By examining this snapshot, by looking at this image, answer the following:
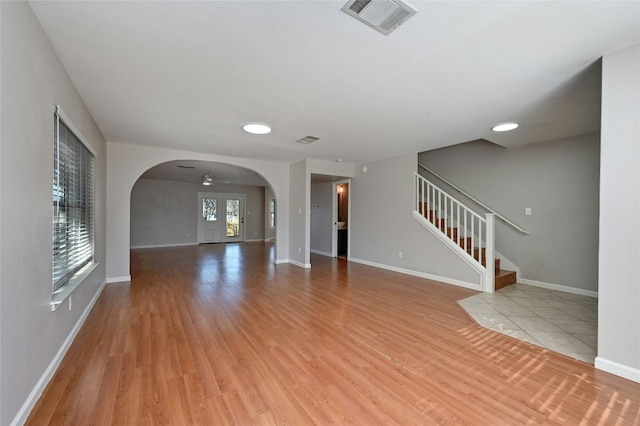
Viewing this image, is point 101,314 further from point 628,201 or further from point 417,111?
point 628,201

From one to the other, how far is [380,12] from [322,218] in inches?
250

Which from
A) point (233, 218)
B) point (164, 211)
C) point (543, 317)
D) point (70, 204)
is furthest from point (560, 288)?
point (164, 211)

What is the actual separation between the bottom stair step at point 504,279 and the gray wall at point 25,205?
5.17 m

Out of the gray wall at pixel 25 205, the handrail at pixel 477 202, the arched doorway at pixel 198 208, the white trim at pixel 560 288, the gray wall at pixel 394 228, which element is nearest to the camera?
the gray wall at pixel 25 205

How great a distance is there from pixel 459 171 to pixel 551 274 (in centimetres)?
238

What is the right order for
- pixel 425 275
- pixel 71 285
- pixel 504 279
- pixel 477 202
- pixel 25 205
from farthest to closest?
pixel 477 202 → pixel 425 275 → pixel 504 279 → pixel 71 285 → pixel 25 205

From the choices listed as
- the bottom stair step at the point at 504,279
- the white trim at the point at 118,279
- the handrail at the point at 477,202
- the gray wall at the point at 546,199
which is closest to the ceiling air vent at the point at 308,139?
the handrail at the point at 477,202

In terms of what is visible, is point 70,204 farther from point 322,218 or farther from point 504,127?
point 322,218

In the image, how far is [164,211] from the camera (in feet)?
31.1

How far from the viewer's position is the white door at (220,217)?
10141mm

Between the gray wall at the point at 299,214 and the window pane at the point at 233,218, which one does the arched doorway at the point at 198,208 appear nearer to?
the window pane at the point at 233,218

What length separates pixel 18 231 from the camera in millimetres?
1468

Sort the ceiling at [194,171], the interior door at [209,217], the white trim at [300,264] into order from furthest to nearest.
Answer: the interior door at [209,217], the ceiling at [194,171], the white trim at [300,264]

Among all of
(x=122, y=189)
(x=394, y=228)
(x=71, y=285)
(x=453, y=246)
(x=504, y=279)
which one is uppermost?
(x=122, y=189)
